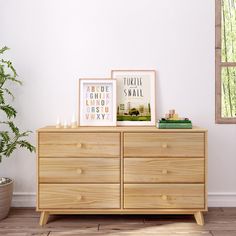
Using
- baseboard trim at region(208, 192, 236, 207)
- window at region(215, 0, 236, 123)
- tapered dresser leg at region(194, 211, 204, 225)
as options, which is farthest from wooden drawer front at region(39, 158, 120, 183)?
window at region(215, 0, 236, 123)

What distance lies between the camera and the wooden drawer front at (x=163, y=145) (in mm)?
2572

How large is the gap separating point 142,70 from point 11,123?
1.19 meters

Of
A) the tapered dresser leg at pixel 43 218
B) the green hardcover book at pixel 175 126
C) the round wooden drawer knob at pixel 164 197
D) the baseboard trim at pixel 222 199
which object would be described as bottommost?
the tapered dresser leg at pixel 43 218

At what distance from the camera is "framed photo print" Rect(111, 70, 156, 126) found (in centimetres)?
299

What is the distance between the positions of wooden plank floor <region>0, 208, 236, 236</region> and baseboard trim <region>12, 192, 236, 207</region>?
0.40ft

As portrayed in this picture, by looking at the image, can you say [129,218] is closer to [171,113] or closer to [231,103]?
[171,113]

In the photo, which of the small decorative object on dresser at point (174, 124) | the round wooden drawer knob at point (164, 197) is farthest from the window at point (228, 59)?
the round wooden drawer knob at point (164, 197)

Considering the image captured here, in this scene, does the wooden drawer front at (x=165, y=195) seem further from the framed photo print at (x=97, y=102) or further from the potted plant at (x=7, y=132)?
the potted plant at (x=7, y=132)

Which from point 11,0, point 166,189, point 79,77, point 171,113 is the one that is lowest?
point 166,189

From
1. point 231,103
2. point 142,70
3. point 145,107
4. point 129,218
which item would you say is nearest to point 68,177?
point 129,218

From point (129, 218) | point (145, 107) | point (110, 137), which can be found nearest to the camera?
point (110, 137)

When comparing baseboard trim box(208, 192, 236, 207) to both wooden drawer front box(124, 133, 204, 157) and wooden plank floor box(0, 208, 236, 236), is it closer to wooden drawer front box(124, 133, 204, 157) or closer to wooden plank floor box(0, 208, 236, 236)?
wooden plank floor box(0, 208, 236, 236)

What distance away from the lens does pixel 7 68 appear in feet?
10.0

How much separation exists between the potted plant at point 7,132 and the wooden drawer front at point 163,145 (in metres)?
0.83
